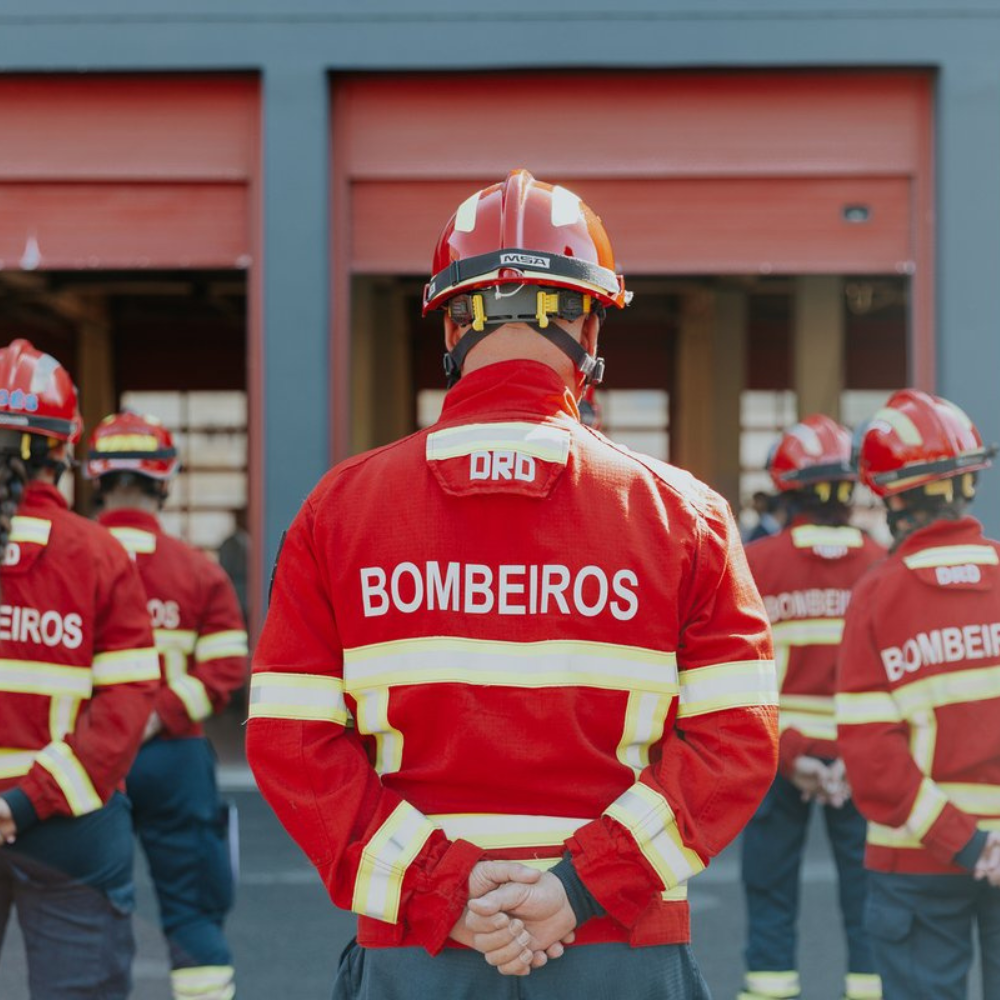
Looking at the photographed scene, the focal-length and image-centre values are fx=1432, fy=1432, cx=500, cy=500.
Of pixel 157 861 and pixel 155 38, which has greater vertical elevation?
pixel 155 38

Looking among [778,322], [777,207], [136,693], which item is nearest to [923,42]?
[777,207]

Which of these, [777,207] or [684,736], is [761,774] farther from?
[777,207]

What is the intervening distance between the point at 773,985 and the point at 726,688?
3.35m

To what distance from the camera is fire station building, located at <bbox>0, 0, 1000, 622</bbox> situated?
8.12 m

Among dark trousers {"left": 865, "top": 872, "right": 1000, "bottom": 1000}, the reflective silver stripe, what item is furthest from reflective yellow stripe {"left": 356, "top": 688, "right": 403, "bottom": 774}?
dark trousers {"left": 865, "top": 872, "right": 1000, "bottom": 1000}

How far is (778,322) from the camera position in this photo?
17.0 meters

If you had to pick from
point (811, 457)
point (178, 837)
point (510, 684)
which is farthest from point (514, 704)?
point (811, 457)

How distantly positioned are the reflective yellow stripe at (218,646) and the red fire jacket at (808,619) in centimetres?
195

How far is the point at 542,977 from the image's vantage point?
2105mm

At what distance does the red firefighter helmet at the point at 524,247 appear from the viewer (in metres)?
2.23

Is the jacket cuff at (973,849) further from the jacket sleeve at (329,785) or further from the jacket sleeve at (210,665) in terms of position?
the jacket sleeve at (210,665)

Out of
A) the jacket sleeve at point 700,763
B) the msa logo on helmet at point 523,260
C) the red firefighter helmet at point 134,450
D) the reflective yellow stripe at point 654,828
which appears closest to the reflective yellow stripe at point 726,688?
the jacket sleeve at point 700,763

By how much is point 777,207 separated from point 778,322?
8.90 meters

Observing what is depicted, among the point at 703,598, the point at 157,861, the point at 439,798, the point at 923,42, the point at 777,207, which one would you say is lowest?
the point at 157,861
